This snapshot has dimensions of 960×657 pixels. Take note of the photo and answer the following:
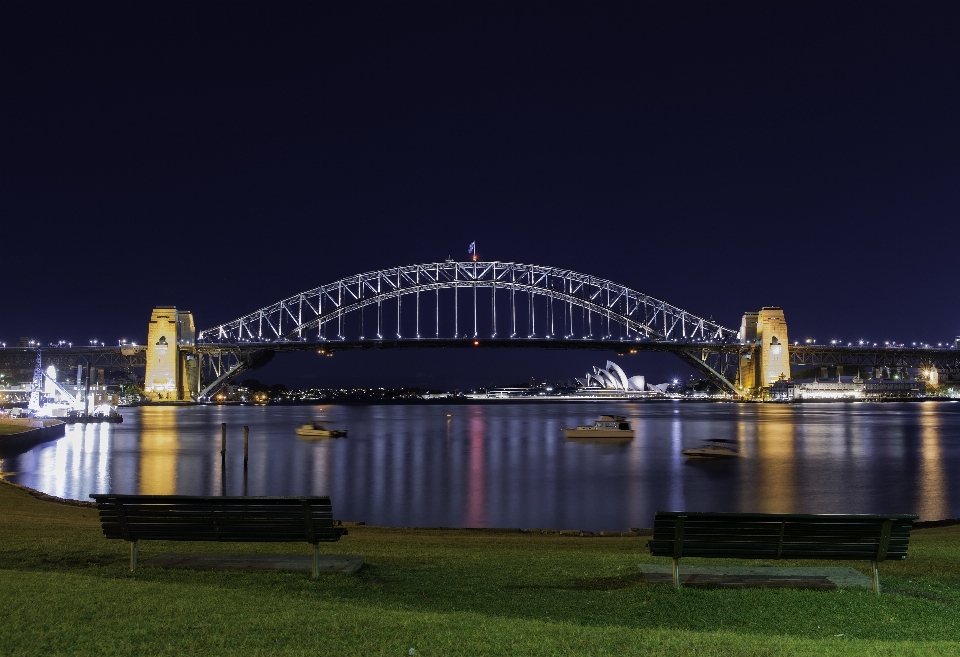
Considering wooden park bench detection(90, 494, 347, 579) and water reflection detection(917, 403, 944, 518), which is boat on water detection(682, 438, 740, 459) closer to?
water reflection detection(917, 403, 944, 518)

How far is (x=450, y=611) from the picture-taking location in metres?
5.01

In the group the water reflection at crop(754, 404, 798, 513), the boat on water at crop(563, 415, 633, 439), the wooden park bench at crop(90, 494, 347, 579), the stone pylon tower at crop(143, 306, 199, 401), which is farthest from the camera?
the stone pylon tower at crop(143, 306, 199, 401)

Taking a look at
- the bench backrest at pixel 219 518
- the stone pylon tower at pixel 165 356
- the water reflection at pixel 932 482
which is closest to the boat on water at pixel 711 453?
the water reflection at pixel 932 482

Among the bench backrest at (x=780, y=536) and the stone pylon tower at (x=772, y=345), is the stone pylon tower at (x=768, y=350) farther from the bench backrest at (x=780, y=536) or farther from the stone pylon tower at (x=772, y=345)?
the bench backrest at (x=780, y=536)

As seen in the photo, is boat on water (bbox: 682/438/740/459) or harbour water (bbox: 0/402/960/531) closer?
harbour water (bbox: 0/402/960/531)

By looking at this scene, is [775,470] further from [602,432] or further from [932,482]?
[602,432]

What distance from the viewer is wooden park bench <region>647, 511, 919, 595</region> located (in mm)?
6027

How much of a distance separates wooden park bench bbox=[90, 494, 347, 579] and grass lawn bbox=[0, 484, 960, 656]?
302mm

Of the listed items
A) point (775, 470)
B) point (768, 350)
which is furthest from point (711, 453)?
point (768, 350)

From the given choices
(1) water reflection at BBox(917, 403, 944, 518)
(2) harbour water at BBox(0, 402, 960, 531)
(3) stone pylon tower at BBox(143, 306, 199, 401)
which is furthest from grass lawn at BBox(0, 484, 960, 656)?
(3) stone pylon tower at BBox(143, 306, 199, 401)

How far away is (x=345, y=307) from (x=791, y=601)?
83348 millimetres

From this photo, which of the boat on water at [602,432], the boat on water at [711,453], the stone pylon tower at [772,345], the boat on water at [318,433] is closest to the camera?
the boat on water at [711,453]

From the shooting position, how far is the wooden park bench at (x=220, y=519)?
6387mm

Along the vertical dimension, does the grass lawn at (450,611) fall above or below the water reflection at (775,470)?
above
